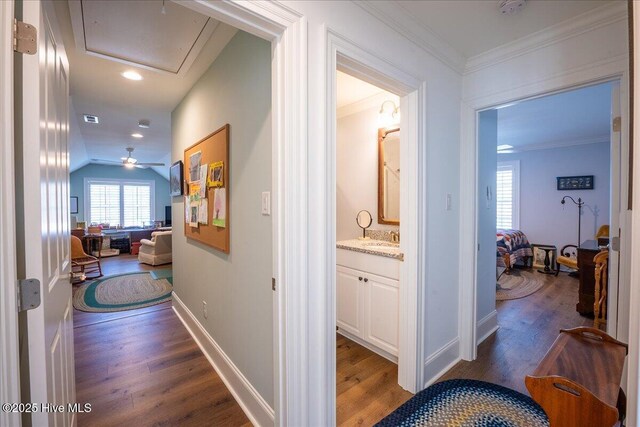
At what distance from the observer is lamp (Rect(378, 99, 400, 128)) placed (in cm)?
276

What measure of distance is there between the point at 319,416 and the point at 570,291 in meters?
4.71

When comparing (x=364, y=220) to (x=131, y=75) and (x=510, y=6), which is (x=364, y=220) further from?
(x=131, y=75)

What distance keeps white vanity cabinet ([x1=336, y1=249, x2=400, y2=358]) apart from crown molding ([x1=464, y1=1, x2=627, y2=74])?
1.73 metres

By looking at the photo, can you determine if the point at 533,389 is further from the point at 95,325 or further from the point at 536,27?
the point at 95,325

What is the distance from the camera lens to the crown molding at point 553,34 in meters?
1.62

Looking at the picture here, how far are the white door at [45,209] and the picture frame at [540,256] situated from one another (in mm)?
6975

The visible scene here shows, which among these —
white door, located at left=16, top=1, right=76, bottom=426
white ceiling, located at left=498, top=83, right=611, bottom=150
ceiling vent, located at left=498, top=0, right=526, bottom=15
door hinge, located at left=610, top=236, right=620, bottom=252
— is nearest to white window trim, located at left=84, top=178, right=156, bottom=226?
white door, located at left=16, top=1, right=76, bottom=426

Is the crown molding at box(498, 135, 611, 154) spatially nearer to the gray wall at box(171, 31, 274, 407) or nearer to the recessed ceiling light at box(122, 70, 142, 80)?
the gray wall at box(171, 31, 274, 407)

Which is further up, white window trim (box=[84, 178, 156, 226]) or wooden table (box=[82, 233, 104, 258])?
white window trim (box=[84, 178, 156, 226])

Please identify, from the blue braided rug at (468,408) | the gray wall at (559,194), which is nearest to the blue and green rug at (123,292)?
the blue braided rug at (468,408)

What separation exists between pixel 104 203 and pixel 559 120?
11212mm

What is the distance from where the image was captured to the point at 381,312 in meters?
2.29

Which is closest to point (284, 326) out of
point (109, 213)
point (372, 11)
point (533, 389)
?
point (533, 389)

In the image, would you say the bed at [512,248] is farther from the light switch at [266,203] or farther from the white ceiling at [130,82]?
the white ceiling at [130,82]
